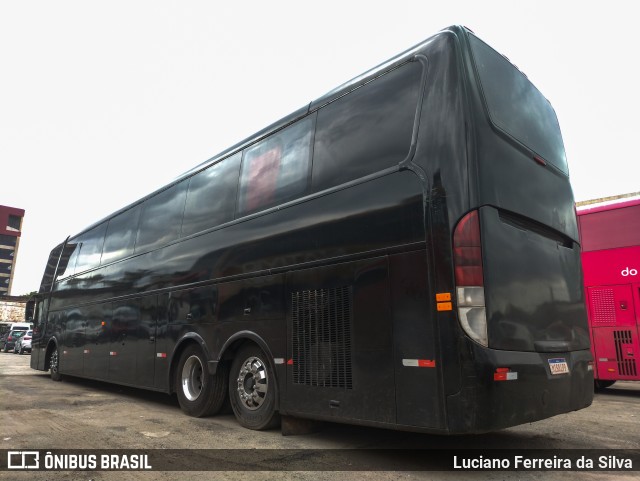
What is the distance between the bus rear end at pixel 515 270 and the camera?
11.9 ft

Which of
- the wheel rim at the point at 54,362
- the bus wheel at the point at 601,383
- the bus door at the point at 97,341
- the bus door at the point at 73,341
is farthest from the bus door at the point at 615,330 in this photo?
the wheel rim at the point at 54,362

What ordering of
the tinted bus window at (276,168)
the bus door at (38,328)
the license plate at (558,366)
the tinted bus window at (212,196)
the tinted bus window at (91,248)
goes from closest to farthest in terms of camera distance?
1. the license plate at (558,366)
2. the tinted bus window at (276,168)
3. the tinted bus window at (212,196)
4. the tinted bus window at (91,248)
5. the bus door at (38,328)

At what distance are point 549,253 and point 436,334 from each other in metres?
1.65

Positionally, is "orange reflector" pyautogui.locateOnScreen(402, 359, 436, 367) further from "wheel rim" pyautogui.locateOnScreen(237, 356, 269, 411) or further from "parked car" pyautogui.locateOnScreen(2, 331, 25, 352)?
"parked car" pyautogui.locateOnScreen(2, 331, 25, 352)

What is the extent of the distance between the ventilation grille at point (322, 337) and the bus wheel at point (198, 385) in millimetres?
1646

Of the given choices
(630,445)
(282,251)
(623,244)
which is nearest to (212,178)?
(282,251)

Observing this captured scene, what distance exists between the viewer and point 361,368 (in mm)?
4270

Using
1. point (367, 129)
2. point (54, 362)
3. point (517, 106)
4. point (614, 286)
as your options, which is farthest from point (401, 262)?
point (54, 362)

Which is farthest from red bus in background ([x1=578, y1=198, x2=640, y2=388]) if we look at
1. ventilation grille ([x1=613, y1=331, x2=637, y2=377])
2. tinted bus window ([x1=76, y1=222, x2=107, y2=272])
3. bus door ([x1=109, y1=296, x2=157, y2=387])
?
tinted bus window ([x1=76, y1=222, x2=107, y2=272])

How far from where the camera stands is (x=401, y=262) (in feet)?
13.3

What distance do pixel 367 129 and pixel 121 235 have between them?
648 centimetres

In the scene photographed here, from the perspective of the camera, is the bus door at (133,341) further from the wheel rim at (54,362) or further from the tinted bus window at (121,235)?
the wheel rim at (54,362)

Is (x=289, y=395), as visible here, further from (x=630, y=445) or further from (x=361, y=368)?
(x=630, y=445)

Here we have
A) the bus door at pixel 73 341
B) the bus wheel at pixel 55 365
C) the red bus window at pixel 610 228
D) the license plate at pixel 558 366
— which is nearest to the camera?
the license plate at pixel 558 366
